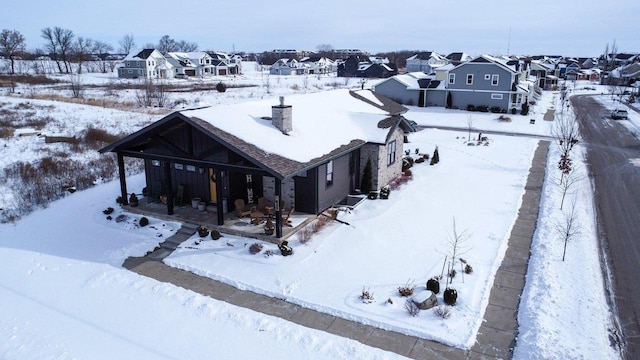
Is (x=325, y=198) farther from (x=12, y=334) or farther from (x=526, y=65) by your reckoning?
(x=526, y=65)

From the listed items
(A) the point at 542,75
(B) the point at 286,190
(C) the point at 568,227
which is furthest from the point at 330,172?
(A) the point at 542,75

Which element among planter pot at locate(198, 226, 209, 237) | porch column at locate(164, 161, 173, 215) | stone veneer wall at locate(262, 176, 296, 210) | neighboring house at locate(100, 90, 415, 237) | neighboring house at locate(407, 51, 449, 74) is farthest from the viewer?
neighboring house at locate(407, 51, 449, 74)

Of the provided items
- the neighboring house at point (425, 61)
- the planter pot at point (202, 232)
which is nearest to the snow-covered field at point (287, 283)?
the planter pot at point (202, 232)

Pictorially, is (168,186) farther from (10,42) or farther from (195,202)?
(10,42)

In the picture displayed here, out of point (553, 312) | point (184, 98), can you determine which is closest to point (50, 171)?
point (553, 312)

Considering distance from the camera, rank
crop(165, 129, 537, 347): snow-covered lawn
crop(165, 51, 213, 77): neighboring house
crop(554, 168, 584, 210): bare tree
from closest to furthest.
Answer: crop(165, 129, 537, 347): snow-covered lawn → crop(554, 168, 584, 210): bare tree → crop(165, 51, 213, 77): neighboring house

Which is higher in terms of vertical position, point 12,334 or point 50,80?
point 50,80

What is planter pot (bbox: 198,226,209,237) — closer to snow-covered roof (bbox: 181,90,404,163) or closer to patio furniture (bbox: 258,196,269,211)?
patio furniture (bbox: 258,196,269,211)

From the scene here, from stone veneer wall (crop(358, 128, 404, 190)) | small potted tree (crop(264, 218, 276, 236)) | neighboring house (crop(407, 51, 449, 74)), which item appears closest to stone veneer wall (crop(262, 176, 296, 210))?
small potted tree (crop(264, 218, 276, 236))
